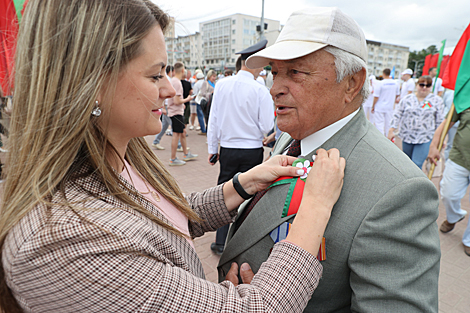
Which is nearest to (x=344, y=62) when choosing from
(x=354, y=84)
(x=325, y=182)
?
(x=354, y=84)

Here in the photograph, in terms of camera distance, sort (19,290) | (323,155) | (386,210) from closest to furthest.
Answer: (19,290)
(386,210)
(323,155)

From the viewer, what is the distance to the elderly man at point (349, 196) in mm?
1130

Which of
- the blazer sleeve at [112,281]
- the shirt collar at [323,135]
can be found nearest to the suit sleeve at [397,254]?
the blazer sleeve at [112,281]

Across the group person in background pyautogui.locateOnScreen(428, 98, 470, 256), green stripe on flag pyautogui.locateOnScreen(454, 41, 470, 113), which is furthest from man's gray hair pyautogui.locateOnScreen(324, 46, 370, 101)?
person in background pyautogui.locateOnScreen(428, 98, 470, 256)

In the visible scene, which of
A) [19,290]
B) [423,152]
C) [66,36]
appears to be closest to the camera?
[19,290]

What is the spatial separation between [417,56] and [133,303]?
106m

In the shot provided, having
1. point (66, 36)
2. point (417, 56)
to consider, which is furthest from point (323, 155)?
point (417, 56)

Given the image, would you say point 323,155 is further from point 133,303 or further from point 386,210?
point 133,303

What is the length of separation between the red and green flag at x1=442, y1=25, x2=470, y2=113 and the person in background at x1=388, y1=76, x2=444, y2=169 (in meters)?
1.25

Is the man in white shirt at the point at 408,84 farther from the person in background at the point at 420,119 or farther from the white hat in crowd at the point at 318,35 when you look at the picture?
the white hat in crowd at the point at 318,35

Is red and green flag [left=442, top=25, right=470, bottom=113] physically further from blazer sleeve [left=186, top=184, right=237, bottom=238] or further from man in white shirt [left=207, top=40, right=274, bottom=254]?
blazer sleeve [left=186, top=184, right=237, bottom=238]

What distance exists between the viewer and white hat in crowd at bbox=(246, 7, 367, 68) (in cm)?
133

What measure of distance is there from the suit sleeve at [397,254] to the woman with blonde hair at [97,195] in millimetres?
187

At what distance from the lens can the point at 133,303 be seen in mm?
847
